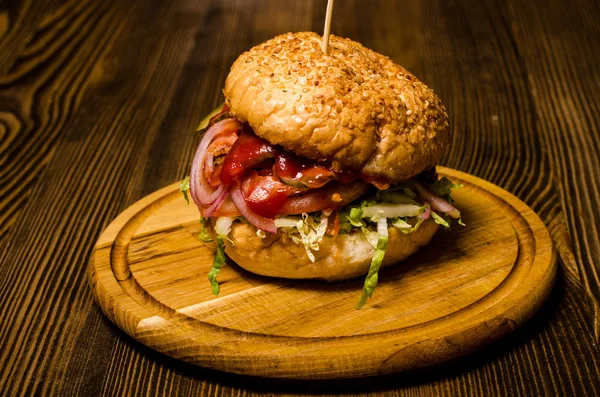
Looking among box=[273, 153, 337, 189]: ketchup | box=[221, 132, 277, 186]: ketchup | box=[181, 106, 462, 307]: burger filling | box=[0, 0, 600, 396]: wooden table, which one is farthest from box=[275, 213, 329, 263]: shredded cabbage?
box=[0, 0, 600, 396]: wooden table

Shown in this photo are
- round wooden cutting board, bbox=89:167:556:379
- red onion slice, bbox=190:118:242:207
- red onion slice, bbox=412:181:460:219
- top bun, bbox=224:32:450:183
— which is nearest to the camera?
round wooden cutting board, bbox=89:167:556:379

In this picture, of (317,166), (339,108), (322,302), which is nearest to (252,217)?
(317,166)

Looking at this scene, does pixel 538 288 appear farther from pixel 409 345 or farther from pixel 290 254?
pixel 290 254

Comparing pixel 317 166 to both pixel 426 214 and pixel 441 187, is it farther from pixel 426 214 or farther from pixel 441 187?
pixel 441 187

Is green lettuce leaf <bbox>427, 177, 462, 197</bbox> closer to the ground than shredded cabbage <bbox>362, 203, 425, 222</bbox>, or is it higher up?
closer to the ground

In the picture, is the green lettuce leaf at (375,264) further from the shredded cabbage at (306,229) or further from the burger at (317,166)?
the shredded cabbage at (306,229)

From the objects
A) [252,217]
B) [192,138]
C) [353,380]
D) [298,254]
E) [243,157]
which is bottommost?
[192,138]

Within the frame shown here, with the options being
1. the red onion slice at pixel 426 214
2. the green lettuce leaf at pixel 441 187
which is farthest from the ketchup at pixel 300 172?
the green lettuce leaf at pixel 441 187

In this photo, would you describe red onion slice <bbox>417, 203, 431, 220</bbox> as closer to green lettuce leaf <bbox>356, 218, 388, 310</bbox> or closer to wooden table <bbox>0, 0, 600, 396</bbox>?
green lettuce leaf <bbox>356, 218, 388, 310</bbox>
